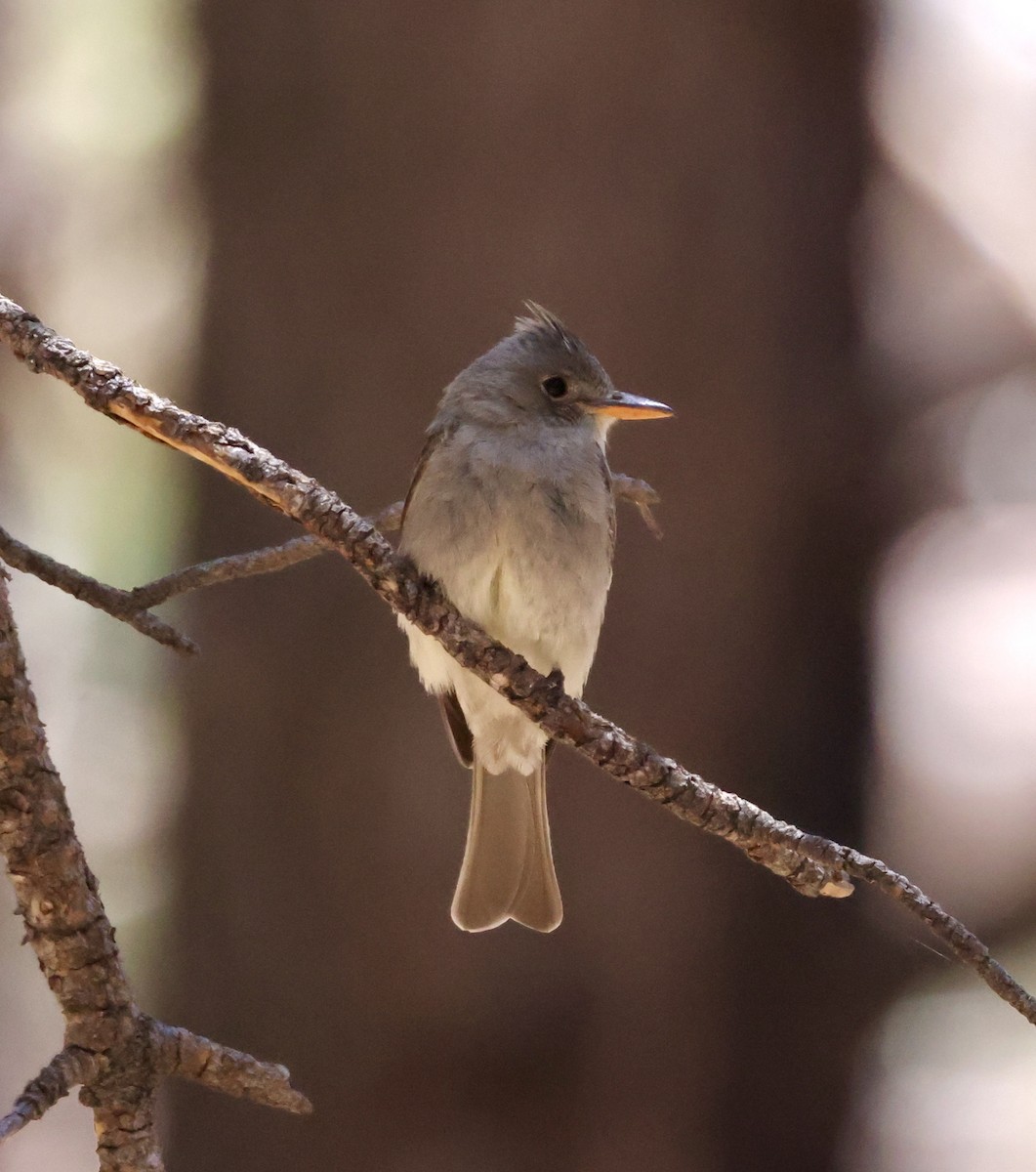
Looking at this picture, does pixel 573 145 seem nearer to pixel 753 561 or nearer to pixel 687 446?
pixel 687 446

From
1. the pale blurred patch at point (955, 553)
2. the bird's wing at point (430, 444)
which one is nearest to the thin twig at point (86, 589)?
the bird's wing at point (430, 444)

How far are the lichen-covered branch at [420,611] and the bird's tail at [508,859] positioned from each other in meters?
1.21

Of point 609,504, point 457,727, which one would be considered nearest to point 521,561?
point 609,504

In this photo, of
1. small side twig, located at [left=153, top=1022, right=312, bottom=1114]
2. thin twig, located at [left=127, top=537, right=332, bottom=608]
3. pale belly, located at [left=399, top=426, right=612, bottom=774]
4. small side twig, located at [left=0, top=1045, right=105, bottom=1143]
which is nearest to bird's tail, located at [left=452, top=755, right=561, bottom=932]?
pale belly, located at [left=399, top=426, right=612, bottom=774]

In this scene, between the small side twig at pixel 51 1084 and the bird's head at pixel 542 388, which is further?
the bird's head at pixel 542 388

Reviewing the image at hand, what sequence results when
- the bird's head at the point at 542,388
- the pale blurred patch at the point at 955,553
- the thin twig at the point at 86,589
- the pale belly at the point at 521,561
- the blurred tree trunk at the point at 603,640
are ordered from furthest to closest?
the pale blurred patch at the point at 955,553 < the blurred tree trunk at the point at 603,640 < the bird's head at the point at 542,388 < the pale belly at the point at 521,561 < the thin twig at the point at 86,589

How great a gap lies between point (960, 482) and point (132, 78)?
3.34 m

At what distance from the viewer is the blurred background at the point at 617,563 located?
4.02 m

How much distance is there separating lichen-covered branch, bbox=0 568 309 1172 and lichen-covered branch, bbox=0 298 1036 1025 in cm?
32

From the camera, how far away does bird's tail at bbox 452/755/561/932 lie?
288 cm

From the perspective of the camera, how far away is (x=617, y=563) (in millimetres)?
4133

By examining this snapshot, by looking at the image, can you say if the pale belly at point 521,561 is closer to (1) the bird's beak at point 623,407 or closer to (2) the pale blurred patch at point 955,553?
(1) the bird's beak at point 623,407

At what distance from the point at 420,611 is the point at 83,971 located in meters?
0.61

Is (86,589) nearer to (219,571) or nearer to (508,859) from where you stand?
(219,571)
